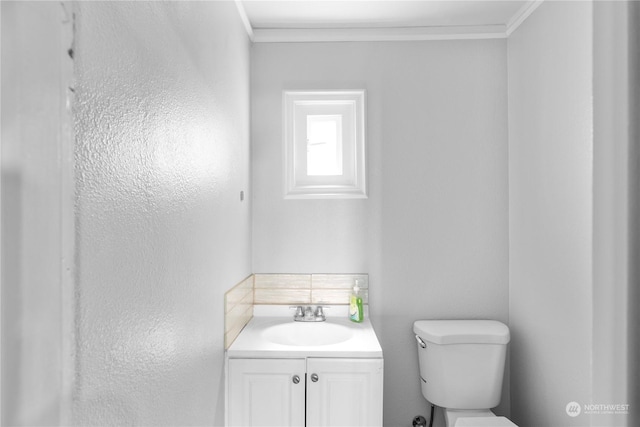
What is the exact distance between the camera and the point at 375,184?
7.29 ft

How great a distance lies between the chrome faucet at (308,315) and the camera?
2080 mm

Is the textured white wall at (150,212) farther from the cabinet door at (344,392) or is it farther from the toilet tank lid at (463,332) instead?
the toilet tank lid at (463,332)

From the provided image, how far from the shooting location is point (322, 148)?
7.52 feet

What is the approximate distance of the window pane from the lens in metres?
2.29

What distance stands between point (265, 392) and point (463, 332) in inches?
37.9

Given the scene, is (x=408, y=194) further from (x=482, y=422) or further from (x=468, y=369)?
(x=482, y=422)

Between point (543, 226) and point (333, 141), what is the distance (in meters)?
1.13

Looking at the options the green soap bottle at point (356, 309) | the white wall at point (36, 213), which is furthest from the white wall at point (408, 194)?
the white wall at point (36, 213)

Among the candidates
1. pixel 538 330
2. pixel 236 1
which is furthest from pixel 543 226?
pixel 236 1

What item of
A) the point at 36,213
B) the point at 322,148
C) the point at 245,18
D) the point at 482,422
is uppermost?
the point at 245,18
